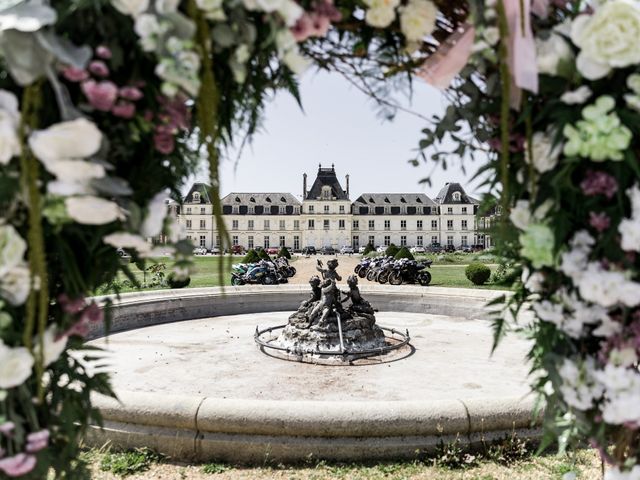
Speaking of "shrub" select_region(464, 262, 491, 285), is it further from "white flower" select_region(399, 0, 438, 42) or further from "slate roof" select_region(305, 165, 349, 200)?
"slate roof" select_region(305, 165, 349, 200)

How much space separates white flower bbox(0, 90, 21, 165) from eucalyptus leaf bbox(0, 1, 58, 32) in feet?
0.54

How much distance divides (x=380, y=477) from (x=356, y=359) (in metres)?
3.56

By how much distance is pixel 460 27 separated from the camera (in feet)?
5.22

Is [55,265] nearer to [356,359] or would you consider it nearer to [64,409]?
[64,409]

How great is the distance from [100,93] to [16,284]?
1.86 feet

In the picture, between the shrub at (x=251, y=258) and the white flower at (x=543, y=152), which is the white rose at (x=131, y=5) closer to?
the white flower at (x=543, y=152)

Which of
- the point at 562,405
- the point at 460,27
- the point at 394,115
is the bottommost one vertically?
the point at 562,405

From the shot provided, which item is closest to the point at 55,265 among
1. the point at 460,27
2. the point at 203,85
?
the point at 203,85

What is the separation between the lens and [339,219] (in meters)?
70.7

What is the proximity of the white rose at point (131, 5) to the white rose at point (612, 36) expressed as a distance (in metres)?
1.20

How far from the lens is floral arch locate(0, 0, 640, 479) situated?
1.15 metres

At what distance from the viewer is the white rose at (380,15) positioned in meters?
1.40

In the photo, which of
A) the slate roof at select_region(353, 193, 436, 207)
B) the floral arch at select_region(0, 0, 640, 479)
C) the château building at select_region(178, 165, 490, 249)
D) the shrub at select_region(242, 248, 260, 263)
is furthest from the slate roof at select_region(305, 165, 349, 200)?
the floral arch at select_region(0, 0, 640, 479)

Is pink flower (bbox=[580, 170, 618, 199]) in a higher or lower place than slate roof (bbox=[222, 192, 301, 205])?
lower
